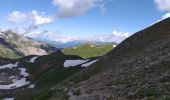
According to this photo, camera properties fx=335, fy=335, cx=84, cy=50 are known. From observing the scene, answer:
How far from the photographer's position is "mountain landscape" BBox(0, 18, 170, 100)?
37.9 m

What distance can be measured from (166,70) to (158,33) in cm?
4956

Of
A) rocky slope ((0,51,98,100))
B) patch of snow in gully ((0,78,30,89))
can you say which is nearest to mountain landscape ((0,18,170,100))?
patch of snow in gully ((0,78,30,89))

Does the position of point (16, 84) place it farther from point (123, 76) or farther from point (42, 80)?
point (123, 76)

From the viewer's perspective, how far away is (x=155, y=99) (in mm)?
28594

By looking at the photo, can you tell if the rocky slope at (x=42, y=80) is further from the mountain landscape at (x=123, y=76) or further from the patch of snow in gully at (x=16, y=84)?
the mountain landscape at (x=123, y=76)

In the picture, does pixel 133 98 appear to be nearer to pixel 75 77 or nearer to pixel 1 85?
pixel 75 77

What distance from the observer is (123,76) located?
5616 cm

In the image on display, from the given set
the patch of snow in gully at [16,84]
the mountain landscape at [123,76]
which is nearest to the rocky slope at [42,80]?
the patch of snow in gully at [16,84]

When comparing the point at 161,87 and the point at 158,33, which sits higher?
the point at 158,33

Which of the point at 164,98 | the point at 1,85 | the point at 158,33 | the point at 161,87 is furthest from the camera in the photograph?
the point at 1,85

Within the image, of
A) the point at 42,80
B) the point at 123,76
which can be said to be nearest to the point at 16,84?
the point at 42,80

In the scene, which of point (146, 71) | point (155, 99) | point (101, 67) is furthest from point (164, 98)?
point (101, 67)

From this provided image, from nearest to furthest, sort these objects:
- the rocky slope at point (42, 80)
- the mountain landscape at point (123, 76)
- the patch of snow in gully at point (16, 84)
→ the mountain landscape at point (123, 76)
the rocky slope at point (42, 80)
the patch of snow in gully at point (16, 84)

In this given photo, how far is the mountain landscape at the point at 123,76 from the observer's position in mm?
37894
